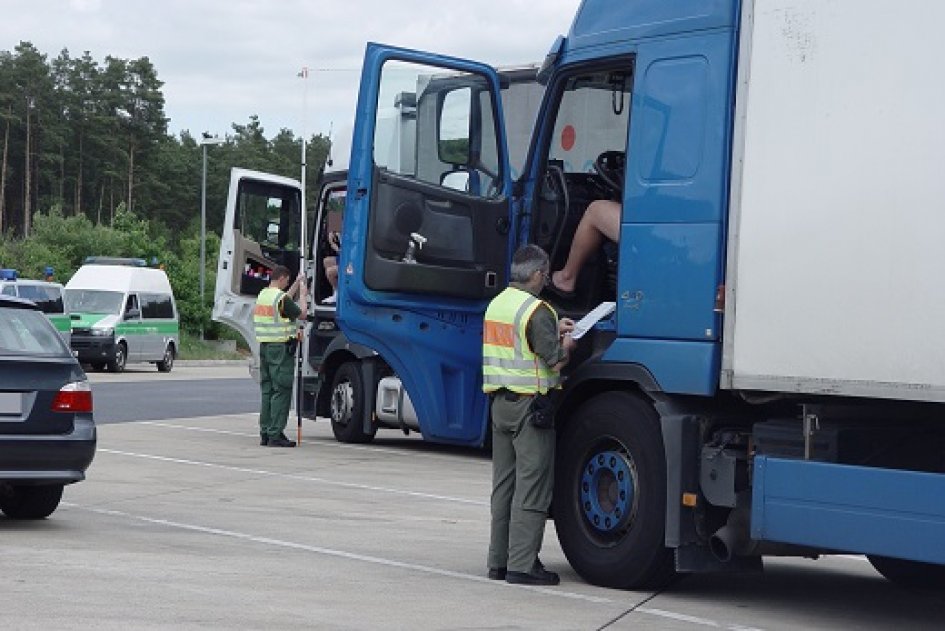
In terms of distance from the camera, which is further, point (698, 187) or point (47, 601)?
point (698, 187)

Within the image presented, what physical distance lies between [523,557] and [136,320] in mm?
31737

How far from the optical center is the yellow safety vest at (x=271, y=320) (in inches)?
759

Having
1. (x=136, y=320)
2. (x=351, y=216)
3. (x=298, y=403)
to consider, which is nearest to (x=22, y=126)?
(x=136, y=320)

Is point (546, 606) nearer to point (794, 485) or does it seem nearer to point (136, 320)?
point (794, 485)

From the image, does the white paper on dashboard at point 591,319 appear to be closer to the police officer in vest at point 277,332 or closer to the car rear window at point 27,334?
the car rear window at point 27,334

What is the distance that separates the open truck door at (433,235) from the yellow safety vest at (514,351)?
4.53 ft

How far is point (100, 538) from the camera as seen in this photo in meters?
11.3

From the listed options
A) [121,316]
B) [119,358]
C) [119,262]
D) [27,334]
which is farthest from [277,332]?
[119,262]

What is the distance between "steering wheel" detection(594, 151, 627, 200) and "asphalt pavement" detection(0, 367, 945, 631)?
2141 mm

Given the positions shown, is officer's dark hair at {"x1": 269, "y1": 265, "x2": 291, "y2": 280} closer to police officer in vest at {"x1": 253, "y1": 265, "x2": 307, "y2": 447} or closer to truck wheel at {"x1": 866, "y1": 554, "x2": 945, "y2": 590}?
police officer in vest at {"x1": 253, "y1": 265, "x2": 307, "y2": 447}

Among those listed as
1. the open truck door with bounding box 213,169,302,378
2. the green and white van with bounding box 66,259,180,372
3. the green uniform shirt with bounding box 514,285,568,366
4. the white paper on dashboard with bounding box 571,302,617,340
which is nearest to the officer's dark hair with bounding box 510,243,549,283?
the green uniform shirt with bounding box 514,285,568,366

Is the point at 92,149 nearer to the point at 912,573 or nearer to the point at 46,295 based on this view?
the point at 46,295

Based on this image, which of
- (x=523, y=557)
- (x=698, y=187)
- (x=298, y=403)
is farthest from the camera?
(x=298, y=403)

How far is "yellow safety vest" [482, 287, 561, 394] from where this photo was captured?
10039 mm
